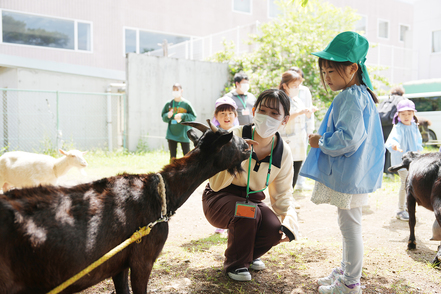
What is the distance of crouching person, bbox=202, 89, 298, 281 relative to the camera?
9.84ft

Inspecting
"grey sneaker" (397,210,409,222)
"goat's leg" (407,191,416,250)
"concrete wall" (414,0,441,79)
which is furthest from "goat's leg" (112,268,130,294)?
"concrete wall" (414,0,441,79)

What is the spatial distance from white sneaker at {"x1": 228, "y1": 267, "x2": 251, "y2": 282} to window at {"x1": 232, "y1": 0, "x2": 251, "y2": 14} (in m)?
18.8

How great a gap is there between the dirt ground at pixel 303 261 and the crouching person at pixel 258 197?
0.30 metres

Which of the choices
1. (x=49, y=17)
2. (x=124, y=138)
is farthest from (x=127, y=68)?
(x=49, y=17)

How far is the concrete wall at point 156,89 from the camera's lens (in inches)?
477

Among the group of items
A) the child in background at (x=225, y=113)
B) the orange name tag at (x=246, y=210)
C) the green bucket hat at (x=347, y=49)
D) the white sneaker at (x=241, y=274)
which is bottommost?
the white sneaker at (x=241, y=274)

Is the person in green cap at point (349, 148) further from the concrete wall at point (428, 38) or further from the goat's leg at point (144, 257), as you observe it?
the concrete wall at point (428, 38)

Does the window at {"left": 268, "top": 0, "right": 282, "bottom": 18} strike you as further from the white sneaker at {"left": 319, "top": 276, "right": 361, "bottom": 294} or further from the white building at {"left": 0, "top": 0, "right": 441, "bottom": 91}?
the white sneaker at {"left": 319, "top": 276, "right": 361, "bottom": 294}

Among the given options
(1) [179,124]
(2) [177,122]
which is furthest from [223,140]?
(2) [177,122]

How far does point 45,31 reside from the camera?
1512cm

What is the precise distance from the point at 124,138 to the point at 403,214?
30.5 ft

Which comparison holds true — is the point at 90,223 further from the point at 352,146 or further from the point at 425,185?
the point at 425,185

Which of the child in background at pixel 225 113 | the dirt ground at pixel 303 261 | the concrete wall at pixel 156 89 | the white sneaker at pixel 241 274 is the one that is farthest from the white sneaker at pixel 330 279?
the concrete wall at pixel 156 89

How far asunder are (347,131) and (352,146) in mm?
116
